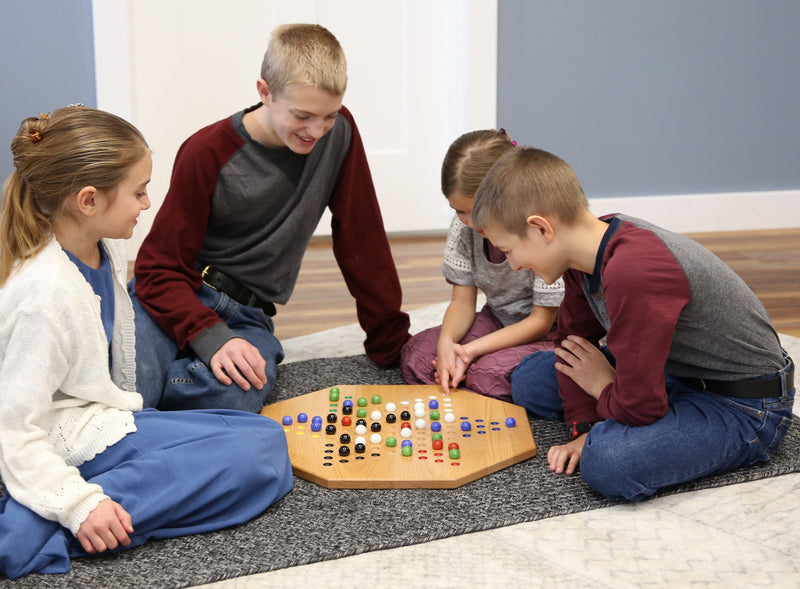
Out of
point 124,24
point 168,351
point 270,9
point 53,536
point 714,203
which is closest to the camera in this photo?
point 53,536

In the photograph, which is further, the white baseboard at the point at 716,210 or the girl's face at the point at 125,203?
the white baseboard at the point at 716,210

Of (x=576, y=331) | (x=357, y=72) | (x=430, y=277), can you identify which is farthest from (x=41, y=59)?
(x=576, y=331)

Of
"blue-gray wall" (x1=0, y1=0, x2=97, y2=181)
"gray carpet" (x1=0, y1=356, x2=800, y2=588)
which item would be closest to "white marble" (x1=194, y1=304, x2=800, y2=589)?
"gray carpet" (x1=0, y1=356, x2=800, y2=588)

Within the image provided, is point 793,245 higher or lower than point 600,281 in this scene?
lower

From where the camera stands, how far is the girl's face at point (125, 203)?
4.30 ft

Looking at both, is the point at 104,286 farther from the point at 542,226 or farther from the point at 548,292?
the point at 548,292

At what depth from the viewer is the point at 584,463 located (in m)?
1.36

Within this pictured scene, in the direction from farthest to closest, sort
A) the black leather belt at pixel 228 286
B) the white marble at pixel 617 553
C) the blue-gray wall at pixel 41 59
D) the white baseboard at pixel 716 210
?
1. the white baseboard at pixel 716 210
2. the blue-gray wall at pixel 41 59
3. the black leather belt at pixel 228 286
4. the white marble at pixel 617 553

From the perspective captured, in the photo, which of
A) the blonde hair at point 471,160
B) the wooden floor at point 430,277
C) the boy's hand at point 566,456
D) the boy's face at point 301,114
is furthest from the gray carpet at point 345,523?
the wooden floor at point 430,277

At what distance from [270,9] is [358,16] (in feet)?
0.96

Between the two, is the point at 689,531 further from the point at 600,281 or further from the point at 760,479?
the point at 600,281

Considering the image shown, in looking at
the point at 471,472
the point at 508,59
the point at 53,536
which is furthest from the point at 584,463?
the point at 508,59

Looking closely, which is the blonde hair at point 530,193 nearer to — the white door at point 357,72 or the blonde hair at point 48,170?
the blonde hair at point 48,170

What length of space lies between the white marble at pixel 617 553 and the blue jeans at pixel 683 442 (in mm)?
41
